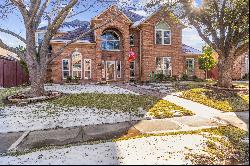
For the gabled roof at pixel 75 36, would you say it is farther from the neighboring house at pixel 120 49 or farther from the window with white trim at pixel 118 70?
the window with white trim at pixel 118 70

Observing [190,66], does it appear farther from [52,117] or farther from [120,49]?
[52,117]

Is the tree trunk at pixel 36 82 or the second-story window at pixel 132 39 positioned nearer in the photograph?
the tree trunk at pixel 36 82

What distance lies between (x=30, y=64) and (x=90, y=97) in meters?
4.24

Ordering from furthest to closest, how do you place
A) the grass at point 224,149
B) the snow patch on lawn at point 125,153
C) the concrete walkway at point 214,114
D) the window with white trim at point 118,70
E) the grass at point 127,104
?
the window with white trim at point 118,70, the grass at point 127,104, the concrete walkway at point 214,114, the snow patch on lawn at point 125,153, the grass at point 224,149

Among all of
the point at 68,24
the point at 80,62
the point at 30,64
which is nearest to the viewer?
the point at 30,64

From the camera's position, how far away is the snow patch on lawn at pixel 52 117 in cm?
1043

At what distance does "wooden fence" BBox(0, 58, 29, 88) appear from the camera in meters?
26.2

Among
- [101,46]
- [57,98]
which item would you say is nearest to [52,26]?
[57,98]

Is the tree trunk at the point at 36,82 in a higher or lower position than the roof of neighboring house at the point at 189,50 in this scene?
lower

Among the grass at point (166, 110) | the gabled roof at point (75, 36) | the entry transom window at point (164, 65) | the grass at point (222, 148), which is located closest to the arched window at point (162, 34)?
the entry transom window at point (164, 65)

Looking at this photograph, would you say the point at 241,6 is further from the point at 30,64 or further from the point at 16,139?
the point at 16,139

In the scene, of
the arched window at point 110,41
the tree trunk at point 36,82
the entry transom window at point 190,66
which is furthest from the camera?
the entry transom window at point 190,66

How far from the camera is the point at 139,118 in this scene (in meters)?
11.0

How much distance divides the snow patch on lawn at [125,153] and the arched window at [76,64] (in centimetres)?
2272
